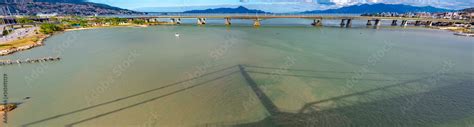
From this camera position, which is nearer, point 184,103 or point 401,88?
point 184,103

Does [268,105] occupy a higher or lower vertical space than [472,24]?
lower

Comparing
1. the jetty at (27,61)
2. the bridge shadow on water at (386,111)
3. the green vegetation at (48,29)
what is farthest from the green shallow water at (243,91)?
the green vegetation at (48,29)

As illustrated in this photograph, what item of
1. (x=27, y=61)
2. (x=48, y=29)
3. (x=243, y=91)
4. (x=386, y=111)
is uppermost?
(x=48, y=29)

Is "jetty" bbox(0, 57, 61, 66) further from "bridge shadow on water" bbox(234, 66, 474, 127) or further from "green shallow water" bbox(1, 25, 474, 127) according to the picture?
"bridge shadow on water" bbox(234, 66, 474, 127)

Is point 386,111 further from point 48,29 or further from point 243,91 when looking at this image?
point 48,29

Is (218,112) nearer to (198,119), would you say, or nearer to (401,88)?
(198,119)

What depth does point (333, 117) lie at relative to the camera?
1304cm

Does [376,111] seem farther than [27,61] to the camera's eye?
No

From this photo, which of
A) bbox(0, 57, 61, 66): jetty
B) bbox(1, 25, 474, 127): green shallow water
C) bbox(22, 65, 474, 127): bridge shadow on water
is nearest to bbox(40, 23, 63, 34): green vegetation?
bbox(0, 57, 61, 66): jetty

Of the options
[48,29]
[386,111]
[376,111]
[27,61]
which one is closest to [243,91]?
[376,111]

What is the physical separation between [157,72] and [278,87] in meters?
12.5

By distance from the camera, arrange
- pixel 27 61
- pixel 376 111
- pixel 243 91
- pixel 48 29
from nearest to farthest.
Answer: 1. pixel 376 111
2. pixel 243 91
3. pixel 27 61
4. pixel 48 29

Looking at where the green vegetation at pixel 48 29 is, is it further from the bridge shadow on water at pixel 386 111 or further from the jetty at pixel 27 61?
the bridge shadow on water at pixel 386 111

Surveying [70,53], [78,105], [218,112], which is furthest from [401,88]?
[70,53]
